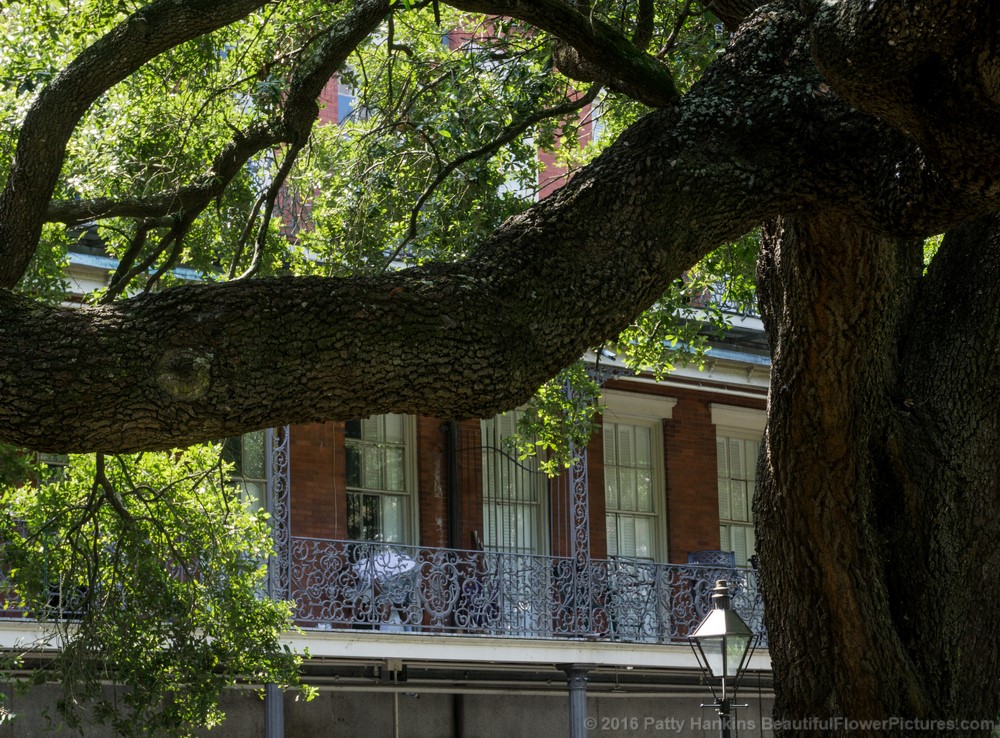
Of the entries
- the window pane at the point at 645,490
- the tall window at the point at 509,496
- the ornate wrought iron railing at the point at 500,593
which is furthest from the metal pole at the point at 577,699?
the window pane at the point at 645,490

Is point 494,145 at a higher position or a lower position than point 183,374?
higher

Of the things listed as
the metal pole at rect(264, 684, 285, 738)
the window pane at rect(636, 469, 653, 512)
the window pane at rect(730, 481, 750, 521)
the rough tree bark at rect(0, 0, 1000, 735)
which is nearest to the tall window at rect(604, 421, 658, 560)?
the window pane at rect(636, 469, 653, 512)

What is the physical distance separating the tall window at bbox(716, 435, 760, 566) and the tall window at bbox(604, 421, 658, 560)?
1108 millimetres

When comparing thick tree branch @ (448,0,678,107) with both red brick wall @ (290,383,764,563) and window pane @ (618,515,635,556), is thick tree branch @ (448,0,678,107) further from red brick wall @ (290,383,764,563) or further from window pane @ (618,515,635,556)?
window pane @ (618,515,635,556)

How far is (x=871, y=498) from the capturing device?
20.4ft

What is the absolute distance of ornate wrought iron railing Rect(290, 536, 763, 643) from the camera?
13.8 metres

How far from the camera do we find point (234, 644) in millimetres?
9070

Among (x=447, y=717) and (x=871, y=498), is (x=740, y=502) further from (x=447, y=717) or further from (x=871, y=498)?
(x=871, y=498)

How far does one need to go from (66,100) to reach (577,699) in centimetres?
994

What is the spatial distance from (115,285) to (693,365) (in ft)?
31.6

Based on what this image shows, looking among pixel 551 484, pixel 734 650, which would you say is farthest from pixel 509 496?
pixel 734 650

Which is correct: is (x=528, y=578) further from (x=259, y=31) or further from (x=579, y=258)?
(x=579, y=258)

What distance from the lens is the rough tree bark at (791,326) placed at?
396 cm

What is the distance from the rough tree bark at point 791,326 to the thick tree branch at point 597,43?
2cm
